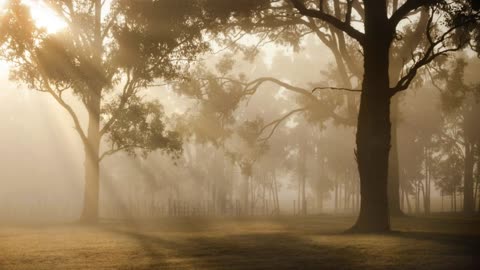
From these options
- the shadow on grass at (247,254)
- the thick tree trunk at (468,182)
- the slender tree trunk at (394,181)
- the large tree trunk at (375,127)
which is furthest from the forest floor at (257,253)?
the thick tree trunk at (468,182)

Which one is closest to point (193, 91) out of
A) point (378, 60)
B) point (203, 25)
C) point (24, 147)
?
point (203, 25)

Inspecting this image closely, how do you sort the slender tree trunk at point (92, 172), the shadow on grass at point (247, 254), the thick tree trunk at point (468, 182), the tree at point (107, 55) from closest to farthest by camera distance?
the shadow on grass at point (247, 254)
the tree at point (107, 55)
the slender tree trunk at point (92, 172)
the thick tree trunk at point (468, 182)

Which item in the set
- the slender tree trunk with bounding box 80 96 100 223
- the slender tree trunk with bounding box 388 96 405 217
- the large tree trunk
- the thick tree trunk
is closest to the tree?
the slender tree trunk with bounding box 80 96 100 223

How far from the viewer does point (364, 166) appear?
2350 cm

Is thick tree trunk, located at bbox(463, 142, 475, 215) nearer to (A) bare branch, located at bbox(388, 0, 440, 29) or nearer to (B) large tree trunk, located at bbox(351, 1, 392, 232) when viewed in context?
(B) large tree trunk, located at bbox(351, 1, 392, 232)

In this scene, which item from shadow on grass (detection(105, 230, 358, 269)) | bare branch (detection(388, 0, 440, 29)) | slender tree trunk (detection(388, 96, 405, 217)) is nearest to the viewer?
shadow on grass (detection(105, 230, 358, 269))

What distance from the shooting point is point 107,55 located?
3419cm

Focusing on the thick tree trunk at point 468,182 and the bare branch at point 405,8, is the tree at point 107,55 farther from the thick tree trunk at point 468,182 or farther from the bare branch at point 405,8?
the thick tree trunk at point 468,182

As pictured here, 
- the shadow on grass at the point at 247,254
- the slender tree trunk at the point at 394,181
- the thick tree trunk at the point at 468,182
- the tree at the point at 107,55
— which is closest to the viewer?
the shadow on grass at the point at 247,254

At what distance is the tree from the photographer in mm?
28391

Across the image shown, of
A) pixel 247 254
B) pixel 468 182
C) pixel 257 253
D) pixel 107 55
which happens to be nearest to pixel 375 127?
pixel 257 253

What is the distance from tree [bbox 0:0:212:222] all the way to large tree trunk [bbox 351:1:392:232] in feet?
25.4

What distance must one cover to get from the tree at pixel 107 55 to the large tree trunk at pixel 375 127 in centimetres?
776

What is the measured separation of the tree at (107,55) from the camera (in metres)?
28.4
